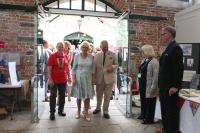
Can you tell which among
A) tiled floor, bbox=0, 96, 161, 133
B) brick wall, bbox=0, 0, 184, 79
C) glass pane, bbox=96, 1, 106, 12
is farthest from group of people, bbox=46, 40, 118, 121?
glass pane, bbox=96, 1, 106, 12

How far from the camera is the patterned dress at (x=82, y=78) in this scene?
204 inches

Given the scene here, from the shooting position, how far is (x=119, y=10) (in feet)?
22.1

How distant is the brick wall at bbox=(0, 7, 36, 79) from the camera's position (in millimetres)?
5719

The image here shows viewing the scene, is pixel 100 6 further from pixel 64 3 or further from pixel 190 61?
pixel 190 61

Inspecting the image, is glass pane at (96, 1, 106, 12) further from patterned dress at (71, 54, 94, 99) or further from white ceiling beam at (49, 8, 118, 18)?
patterned dress at (71, 54, 94, 99)

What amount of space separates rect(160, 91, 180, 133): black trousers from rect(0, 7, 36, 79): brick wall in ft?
9.96

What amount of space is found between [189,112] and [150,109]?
1.18 meters

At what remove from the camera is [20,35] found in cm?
580

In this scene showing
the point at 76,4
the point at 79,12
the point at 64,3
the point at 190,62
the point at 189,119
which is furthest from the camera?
the point at 76,4

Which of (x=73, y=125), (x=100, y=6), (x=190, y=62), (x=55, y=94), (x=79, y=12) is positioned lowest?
(x=73, y=125)

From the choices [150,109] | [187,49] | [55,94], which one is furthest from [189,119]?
[55,94]

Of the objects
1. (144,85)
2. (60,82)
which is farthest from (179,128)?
(60,82)

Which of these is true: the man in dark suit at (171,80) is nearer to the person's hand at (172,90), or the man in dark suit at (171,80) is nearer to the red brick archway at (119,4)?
the person's hand at (172,90)

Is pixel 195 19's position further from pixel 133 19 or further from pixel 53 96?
pixel 53 96
